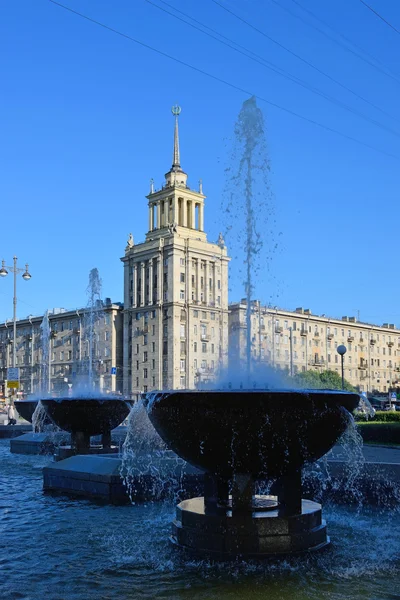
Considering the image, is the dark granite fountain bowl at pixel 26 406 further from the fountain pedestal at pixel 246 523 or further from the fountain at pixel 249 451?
the fountain at pixel 249 451

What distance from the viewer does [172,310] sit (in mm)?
83062

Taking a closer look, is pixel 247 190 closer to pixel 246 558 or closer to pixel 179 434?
pixel 179 434

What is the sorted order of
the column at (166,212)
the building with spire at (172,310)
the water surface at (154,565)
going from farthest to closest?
the column at (166,212) → the building with spire at (172,310) → the water surface at (154,565)

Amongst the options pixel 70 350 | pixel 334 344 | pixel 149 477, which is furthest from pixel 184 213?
pixel 149 477

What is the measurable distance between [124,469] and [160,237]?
8072 cm

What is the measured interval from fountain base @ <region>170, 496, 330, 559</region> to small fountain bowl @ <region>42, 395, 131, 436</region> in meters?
6.16

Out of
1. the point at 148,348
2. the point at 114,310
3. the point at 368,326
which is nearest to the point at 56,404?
the point at 148,348

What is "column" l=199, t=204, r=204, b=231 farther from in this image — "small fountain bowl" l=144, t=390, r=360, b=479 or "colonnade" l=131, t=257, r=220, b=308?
"small fountain bowl" l=144, t=390, r=360, b=479

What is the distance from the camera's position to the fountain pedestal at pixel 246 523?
5801 millimetres

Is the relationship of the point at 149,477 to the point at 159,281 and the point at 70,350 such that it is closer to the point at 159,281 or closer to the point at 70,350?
the point at 159,281

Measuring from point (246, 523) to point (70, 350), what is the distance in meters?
86.6

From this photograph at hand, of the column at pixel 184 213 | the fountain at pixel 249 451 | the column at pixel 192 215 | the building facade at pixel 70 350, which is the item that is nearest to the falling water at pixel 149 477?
the fountain at pixel 249 451

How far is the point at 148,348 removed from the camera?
279 feet

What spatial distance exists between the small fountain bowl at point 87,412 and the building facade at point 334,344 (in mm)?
65006
